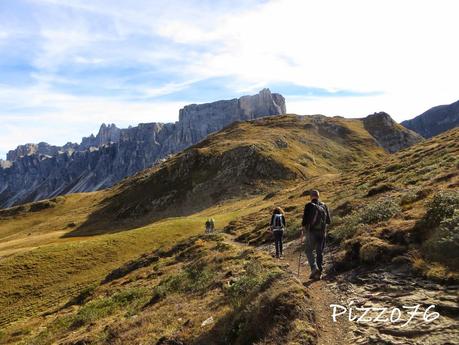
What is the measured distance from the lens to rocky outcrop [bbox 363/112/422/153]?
179 meters

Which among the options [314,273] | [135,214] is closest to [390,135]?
[135,214]

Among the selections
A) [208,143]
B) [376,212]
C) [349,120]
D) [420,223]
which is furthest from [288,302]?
[349,120]

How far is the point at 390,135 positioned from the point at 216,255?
177252 mm

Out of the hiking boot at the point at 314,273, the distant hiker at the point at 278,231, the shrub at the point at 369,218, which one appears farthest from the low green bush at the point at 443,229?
the distant hiker at the point at 278,231

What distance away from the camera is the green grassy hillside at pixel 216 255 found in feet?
43.8

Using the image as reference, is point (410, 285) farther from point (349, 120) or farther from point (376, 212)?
point (349, 120)

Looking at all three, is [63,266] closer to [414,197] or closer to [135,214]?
[414,197]

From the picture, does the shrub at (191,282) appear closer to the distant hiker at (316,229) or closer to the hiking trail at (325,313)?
the hiking trail at (325,313)

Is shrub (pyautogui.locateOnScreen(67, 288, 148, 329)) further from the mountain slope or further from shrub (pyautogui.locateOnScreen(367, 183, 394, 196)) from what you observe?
the mountain slope

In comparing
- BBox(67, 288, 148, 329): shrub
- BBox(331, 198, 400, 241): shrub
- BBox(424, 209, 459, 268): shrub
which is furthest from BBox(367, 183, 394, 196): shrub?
BBox(67, 288, 148, 329): shrub

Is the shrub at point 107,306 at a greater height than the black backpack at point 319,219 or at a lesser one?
lesser

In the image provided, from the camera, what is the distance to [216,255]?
26.7m

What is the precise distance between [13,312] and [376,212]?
40.9m

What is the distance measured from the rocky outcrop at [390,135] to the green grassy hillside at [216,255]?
2698 inches
